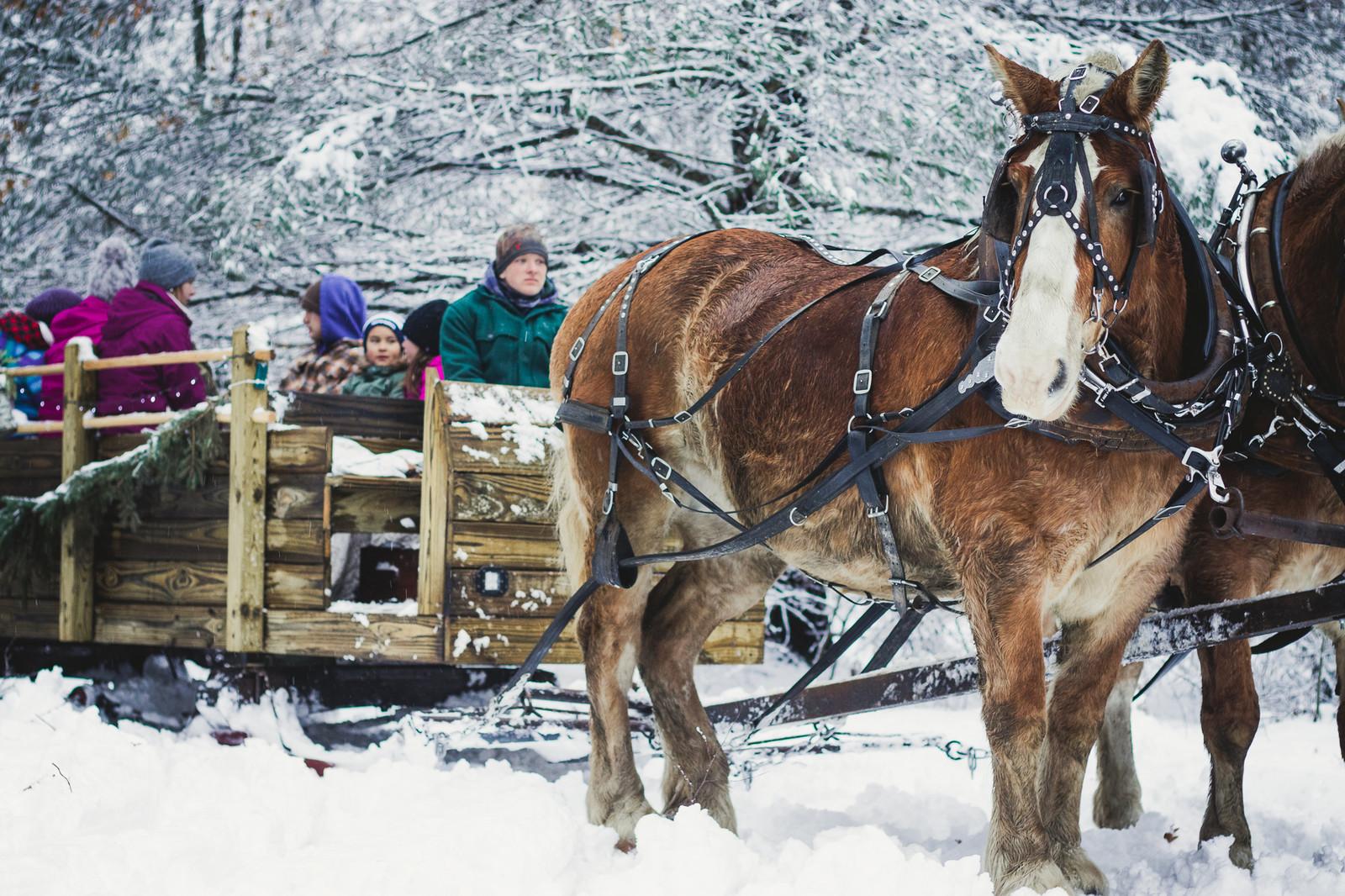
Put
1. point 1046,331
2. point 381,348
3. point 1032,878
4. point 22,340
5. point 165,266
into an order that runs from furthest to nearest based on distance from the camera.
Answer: point 22,340 → point 381,348 → point 165,266 → point 1032,878 → point 1046,331

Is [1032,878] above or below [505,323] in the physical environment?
below

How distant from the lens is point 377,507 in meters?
5.11

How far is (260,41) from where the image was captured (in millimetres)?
9383

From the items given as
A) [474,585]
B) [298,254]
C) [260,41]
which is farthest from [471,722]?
[260,41]

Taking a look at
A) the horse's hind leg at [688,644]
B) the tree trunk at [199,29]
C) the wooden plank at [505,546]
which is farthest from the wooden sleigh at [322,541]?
the tree trunk at [199,29]

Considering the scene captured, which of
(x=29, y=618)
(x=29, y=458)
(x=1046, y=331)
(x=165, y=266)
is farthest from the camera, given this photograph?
(x=165, y=266)

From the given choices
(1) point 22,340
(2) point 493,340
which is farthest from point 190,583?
(1) point 22,340

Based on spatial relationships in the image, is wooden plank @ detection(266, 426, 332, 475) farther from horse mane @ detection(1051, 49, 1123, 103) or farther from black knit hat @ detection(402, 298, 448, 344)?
horse mane @ detection(1051, 49, 1123, 103)

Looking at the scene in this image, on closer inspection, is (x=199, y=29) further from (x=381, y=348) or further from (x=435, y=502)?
(x=435, y=502)

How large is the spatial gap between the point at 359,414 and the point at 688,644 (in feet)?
6.30

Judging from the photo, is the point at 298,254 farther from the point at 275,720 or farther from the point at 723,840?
the point at 723,840

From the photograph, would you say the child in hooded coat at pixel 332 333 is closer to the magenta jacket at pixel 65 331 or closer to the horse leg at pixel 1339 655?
the magenta jacket at pixel 65 331

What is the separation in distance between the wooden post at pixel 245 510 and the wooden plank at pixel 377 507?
0.97ft

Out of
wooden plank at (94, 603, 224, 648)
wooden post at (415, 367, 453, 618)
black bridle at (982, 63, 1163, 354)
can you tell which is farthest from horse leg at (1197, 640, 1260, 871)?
wooden plank at (94, 603, 224, 648)
